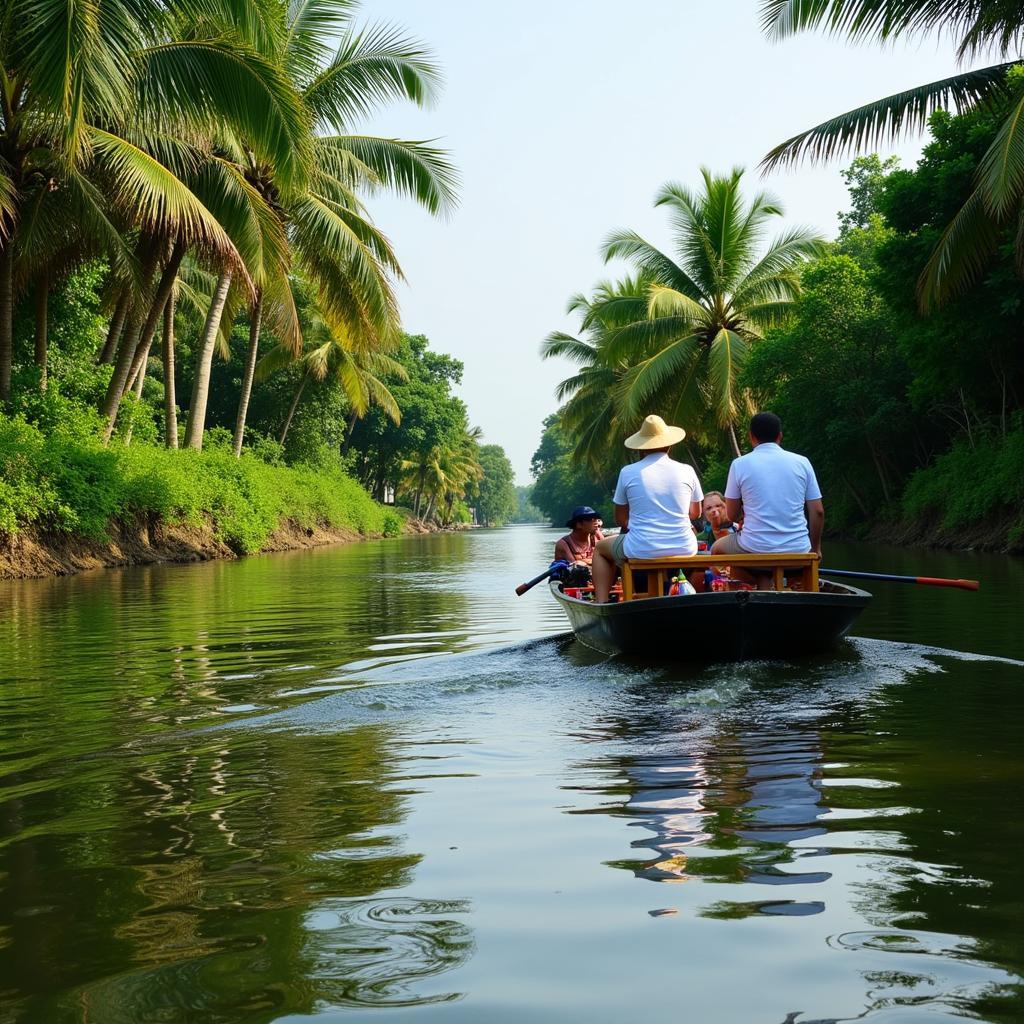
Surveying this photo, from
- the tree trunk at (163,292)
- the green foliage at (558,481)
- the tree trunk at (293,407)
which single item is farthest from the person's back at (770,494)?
the green foliage at (558,481)

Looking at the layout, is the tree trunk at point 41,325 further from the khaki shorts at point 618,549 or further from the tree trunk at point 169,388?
the khaki shorts at point 618,549

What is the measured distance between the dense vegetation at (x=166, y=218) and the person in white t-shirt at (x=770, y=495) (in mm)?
9647

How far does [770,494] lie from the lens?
8.05 m

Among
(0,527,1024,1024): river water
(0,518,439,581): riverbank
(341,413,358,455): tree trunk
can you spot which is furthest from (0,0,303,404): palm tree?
(341,413,358,455): tree trunk

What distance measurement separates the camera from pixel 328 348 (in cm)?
4641

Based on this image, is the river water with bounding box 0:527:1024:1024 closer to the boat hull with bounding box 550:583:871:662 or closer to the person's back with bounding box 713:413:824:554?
the boat hull with bounding box 550:583:871:662

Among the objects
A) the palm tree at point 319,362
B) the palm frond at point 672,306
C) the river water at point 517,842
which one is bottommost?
the river water at point 517,842

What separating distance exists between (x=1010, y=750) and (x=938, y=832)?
1.52m

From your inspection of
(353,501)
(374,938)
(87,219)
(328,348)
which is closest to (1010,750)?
(374,938)

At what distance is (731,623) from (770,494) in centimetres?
125

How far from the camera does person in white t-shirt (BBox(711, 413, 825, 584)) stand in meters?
8.03

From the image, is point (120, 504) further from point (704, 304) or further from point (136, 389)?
point (704, 304)

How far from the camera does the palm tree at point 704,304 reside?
3173 cm

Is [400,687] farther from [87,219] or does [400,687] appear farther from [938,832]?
[87,219]
